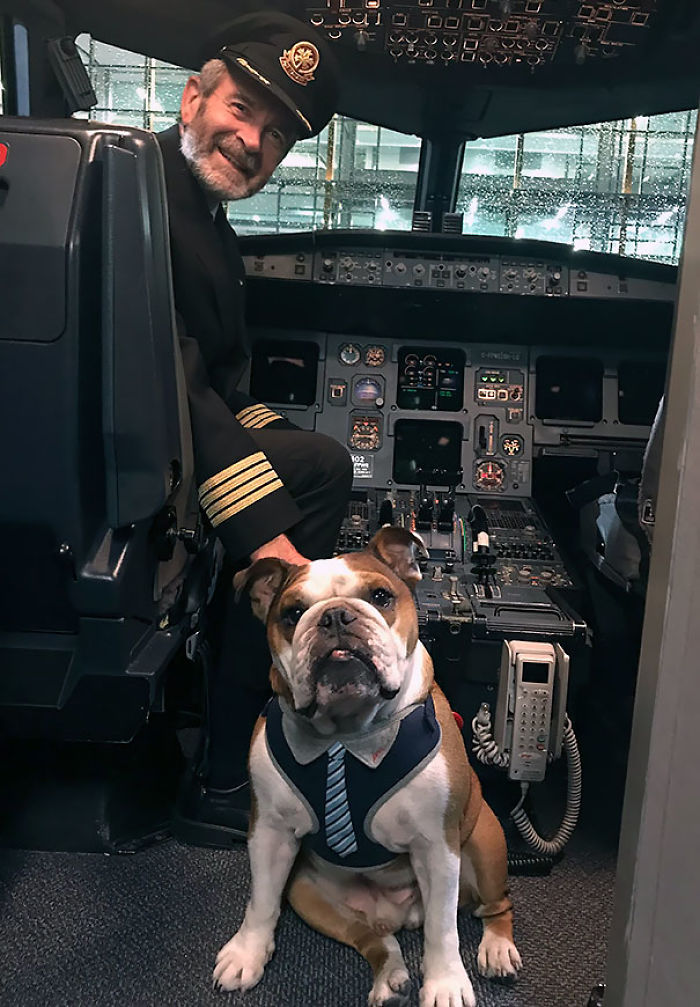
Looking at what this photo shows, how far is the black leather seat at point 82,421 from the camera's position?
1127mm

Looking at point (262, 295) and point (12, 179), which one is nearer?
point (12, 179)

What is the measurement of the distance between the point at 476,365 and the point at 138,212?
1927 millimetres

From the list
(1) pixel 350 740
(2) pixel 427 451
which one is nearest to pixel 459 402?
(2) pixel 427 451

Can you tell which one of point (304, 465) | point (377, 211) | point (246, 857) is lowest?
point (246, 857)

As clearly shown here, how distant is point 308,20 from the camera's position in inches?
84.9

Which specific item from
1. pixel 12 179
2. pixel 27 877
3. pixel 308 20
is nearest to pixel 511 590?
pixel 27 877

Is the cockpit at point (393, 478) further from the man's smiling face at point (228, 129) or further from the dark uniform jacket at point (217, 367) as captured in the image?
the man's smiling face at point (228, 129)

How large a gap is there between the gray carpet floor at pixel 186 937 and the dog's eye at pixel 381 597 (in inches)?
26.7

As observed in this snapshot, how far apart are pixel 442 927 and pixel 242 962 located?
35 cm

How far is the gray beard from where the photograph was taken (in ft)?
5.73

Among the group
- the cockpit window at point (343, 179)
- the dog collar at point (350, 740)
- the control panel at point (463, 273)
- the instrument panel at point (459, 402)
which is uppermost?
the cockpit window at point (343, 179)

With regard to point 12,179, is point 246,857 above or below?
below

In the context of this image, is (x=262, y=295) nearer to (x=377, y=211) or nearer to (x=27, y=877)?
(x=27, y=877)

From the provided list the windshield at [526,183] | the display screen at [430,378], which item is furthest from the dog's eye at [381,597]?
the windshield at [526,183]
